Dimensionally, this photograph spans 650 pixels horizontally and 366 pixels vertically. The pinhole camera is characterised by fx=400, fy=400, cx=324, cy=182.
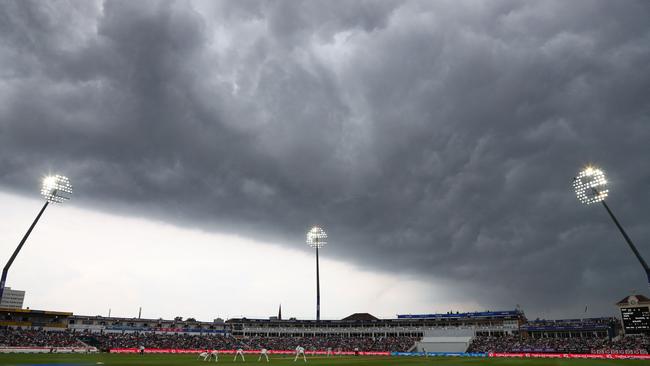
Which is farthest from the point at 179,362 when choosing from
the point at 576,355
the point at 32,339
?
the point at 576,355

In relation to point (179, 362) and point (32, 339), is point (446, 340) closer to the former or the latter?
point (179, 362)

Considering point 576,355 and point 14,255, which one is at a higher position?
point 14,255

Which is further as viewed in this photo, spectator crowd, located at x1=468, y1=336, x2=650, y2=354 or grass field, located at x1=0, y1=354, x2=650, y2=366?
spectator crowd, located at x1=468, y1=336, x2=650, y2=354

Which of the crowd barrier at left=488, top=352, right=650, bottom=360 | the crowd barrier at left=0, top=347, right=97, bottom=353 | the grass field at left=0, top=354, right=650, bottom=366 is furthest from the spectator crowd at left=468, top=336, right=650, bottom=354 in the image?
the crowd barrier at left=0, top=347, right=97, bottom=353

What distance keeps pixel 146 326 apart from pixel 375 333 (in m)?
80.1

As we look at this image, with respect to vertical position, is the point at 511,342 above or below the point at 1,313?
below

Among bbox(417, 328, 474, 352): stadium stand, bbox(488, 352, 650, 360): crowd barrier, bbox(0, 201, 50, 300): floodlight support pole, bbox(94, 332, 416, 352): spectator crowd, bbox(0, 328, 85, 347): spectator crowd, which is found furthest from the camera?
bbox(417, 328, 474, 352): stadium stand

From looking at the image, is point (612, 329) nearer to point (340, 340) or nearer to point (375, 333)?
point (375, 333)

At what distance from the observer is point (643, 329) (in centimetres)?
10281

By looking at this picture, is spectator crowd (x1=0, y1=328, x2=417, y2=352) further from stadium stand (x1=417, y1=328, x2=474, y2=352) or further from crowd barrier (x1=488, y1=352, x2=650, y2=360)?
crowd barrier (x1=488, y1=352, x2=650, y2=360)

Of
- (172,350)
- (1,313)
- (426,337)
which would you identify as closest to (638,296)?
(426,337)

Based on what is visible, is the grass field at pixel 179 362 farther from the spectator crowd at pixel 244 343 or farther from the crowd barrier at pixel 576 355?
the spectator crowd at pixel 244 343

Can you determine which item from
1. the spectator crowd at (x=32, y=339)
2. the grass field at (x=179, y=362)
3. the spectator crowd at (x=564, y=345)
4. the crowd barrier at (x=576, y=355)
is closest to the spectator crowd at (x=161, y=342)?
the spectator crowd at (x=32, y=339)

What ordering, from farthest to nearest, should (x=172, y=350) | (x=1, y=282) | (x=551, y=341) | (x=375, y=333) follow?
1. (x=375, y=333)
2. (x=551, y=341)
3. (x=172, y=350)
4. (x=1, y=282)
